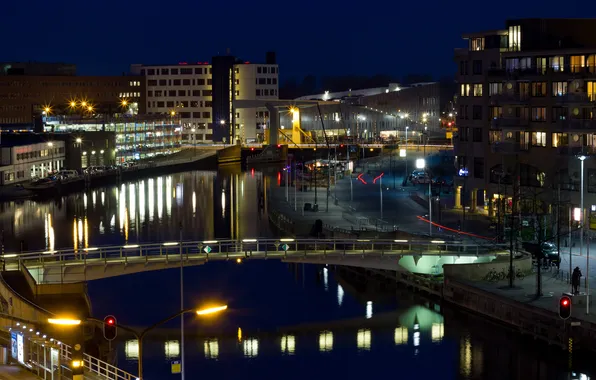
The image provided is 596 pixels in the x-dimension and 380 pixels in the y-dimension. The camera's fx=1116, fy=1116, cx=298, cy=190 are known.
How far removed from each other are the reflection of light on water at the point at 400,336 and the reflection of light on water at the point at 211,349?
5.20 metres

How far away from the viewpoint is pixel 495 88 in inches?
2016

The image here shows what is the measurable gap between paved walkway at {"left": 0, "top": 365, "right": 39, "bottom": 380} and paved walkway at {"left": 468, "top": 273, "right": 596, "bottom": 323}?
1445 cm

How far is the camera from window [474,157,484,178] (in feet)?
171

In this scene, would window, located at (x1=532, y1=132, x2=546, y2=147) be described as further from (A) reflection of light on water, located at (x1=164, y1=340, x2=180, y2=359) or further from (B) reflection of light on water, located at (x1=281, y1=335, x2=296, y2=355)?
(A) reflection of light on water, located at (x1=164, y1=340, x2=180, y2=359)

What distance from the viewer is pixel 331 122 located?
12450 centimetres

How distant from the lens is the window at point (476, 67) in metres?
52.1

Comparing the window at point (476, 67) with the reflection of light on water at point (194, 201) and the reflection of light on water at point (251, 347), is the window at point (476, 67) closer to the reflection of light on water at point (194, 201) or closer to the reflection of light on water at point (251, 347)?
the reflection of light on water at point (194, 201)

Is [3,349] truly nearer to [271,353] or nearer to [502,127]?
[271,353]

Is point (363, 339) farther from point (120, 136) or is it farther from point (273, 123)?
point (273, 123)

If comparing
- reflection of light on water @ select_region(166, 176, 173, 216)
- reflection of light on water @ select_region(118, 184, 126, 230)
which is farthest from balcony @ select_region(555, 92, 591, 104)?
reflection of light on water @ select_region(166, 176, 173, 216)

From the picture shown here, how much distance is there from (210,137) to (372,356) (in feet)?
350

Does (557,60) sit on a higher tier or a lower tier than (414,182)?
higher

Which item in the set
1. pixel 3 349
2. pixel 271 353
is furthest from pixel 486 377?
pixel 3 349

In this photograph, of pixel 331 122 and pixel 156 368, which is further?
pixel 331 122
